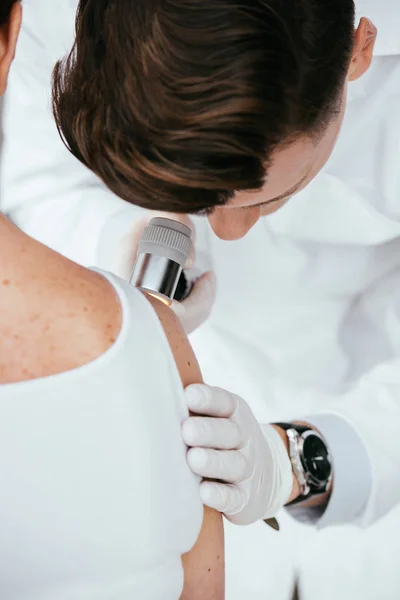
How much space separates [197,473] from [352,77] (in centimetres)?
57

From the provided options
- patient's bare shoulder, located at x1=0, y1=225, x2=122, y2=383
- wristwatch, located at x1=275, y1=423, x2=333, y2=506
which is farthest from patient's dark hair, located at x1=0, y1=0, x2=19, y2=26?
wristwatch, located at x1=275, y1=423, x2=333, y2=506

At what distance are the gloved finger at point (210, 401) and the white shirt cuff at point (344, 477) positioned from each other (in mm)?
296

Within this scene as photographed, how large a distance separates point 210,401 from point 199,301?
55 cm

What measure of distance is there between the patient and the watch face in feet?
1.38

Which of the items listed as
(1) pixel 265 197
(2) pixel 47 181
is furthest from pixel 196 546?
(2) pixel 47 181

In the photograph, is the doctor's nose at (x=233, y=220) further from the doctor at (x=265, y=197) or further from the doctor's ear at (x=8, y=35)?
the doctor's ear at (x=8, y=35)

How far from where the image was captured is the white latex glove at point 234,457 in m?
0.72

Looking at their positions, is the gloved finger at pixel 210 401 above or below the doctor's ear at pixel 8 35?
below

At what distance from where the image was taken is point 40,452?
609 mm

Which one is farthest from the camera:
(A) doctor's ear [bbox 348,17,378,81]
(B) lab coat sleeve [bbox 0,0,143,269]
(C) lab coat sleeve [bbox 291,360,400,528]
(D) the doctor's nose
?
(B) lab coat sleeve [bbox 0,0,143,269]

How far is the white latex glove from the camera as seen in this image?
28.3 inches

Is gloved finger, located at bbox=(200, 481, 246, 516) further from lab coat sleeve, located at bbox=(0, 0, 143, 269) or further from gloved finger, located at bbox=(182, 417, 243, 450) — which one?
lab coat sleeve, located at bbox=(0, 0, 143, 269)

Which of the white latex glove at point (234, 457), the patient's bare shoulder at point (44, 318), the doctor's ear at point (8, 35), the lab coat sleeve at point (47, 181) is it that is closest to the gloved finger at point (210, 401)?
the white latex glove at point (234, 457)

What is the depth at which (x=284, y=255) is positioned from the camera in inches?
53.4
